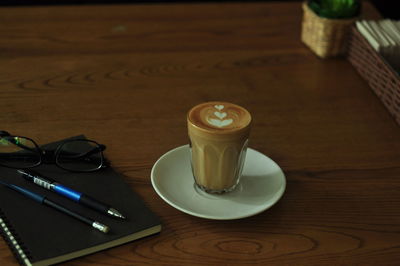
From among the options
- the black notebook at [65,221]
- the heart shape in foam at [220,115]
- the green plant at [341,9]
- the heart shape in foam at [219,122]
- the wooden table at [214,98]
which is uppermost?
the heart shape in foam at [220,115]

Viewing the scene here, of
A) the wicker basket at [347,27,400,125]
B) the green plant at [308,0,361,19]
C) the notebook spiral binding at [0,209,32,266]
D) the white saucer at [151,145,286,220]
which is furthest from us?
the green plant at [308,0,361,19]

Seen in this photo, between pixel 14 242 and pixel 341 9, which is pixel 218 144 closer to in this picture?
pixel 14 242

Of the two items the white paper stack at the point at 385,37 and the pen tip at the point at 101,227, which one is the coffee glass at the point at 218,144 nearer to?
the pen tip at the point at 101,227

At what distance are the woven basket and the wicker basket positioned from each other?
0.06 ft

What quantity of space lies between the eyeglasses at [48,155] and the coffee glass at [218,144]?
0.17 meters

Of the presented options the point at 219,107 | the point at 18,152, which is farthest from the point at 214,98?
the point at 18,152

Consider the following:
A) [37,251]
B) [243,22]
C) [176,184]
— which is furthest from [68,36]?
[37,251]

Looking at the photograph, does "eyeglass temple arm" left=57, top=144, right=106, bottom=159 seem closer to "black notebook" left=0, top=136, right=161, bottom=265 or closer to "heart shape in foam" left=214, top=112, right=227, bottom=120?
"black notebook" left=0, top=136, right=161, bottom=265

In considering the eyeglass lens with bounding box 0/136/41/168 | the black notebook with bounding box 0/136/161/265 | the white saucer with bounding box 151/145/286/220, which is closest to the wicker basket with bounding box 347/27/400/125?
the white saucer with bounding box 151/145/286/220

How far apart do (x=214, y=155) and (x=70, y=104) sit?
41 cm

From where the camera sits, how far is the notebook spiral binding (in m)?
0.67

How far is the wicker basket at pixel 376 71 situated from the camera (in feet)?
3.49

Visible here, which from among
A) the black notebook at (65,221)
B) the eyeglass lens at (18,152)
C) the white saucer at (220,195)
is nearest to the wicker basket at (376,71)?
the white saucer at (220,195)

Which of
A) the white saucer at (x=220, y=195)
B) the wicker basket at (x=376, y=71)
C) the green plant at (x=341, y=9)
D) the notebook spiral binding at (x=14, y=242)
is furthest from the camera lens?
the green plant at (x=341, y=9)
